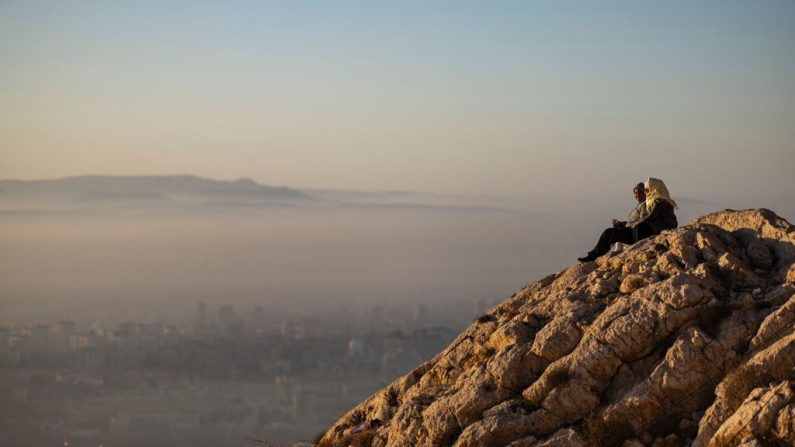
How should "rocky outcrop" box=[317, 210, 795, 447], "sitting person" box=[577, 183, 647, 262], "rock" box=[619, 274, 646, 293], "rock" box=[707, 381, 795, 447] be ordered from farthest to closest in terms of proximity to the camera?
"sitting person" box=[577, 183, 647, 262]
"rock" box=[619, 274, 646, 293]
"rocky outcrop" box=[317, 210, 795, 447]
"rock" box=[707, 381, 795, 447]

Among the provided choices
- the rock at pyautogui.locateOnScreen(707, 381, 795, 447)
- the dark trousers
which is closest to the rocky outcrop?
the rock at pyautogui.locateOnScreen(707, 381, 795, 447)

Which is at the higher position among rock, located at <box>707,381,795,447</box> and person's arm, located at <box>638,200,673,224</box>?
person's arm, located at <box>638,200,673,224</box>

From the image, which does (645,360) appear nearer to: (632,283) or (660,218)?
(632,283)

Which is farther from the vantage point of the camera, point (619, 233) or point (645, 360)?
point (619, 233)

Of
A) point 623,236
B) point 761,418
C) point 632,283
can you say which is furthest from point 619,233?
point 761,418

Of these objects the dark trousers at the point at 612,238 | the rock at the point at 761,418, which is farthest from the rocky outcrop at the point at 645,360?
the dark trousers at the point at 612,238

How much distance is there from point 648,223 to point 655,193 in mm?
921

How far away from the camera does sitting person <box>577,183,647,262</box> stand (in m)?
24.6

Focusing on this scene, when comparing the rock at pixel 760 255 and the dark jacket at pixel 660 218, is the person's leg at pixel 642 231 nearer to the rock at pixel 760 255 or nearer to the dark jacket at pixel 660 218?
the dark jacket at pixel 660 218

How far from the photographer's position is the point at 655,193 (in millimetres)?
25453

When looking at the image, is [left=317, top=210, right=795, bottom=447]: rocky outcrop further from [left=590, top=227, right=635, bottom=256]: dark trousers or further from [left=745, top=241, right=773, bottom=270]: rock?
[left=590, top=227, right=635, bottom=256]: dark trousers

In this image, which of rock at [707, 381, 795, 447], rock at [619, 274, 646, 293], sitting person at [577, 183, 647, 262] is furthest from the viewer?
sitting person at [577, 183, 647, 262]

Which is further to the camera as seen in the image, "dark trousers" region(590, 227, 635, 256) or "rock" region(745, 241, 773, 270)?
"dark trousers" region(590, 227, 635, 256)

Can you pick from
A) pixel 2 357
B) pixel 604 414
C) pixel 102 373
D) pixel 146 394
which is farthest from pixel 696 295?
pixel 2 357
